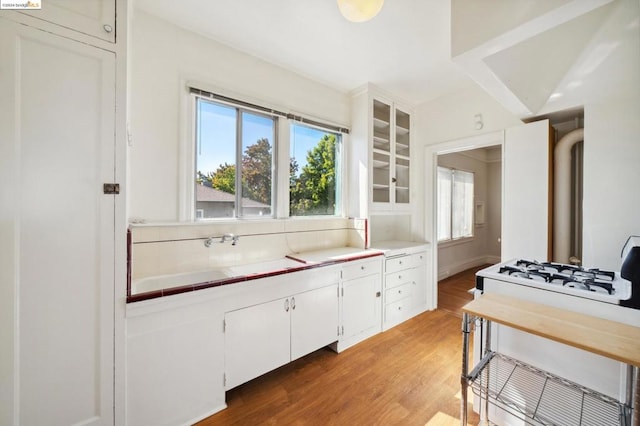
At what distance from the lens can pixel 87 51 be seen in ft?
3.77

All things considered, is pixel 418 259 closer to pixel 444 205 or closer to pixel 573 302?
pixel 573 302

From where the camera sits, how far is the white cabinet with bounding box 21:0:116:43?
3.49 ft

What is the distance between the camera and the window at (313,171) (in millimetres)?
2662

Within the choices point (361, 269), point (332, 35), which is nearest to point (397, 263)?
point (361, 269)

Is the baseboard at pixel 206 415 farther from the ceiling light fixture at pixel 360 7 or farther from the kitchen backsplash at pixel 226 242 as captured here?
the ceiling light fixture at pixel 360 7

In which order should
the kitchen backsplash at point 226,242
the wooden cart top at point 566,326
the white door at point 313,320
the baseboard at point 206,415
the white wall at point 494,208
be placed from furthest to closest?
the white wall at point 494,208, the white door at point 313,320, the kitchen backsplash at point 226,242, the baseboard at point 206,415, the wooden cart top at point 566,326

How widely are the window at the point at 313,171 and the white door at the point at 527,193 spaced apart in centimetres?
175

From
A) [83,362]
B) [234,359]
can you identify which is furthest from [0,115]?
[234,359]

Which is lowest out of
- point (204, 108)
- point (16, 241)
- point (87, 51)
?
point (16, 241)

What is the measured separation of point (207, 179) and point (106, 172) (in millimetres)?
924

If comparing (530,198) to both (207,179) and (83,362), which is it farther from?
(83,362)

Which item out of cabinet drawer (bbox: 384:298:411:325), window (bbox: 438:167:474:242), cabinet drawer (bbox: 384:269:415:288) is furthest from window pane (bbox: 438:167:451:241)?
cabinet drawer (bbox: 384:298:411:325)

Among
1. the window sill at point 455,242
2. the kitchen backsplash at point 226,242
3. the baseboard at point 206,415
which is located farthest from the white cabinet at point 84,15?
the window sill at point 455,242

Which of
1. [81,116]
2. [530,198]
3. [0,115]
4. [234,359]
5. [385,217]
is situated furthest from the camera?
[385,217]
